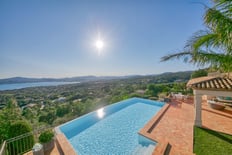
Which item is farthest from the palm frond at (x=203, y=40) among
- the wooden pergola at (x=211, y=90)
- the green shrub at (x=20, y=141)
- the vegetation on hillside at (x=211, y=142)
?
the green shrub at (x=20, y=141)

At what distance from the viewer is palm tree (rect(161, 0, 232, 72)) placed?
3.08 metres

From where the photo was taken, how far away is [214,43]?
3.74 m

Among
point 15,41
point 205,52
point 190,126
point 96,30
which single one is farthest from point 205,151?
point 15,41

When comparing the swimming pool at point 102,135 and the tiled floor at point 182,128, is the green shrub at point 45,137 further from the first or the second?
the tiled floor at point 182,128

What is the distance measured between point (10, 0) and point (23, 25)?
2032mm

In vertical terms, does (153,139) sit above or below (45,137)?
below

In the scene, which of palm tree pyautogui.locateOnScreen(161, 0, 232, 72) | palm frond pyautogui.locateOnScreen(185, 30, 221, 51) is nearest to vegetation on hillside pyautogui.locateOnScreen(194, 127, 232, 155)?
palm tree pyautogui.locateOnScreen(161, 0, 232, 72)

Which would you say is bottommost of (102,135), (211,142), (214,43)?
(102,135)

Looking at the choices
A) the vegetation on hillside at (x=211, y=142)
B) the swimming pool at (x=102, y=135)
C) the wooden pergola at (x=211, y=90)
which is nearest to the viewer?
the vegetation on hillside at (x=211, y=142)

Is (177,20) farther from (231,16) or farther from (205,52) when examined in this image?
(231,16)

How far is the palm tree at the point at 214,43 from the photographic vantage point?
3084mm

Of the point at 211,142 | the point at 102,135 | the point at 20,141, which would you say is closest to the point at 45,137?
the point at 20,141

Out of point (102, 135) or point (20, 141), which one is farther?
point (102, 135)

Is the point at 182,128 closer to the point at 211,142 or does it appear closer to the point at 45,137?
the point at 211,142
